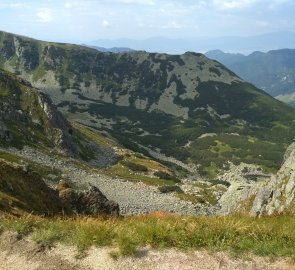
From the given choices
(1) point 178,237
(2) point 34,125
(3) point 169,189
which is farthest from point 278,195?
(2) point 34,125

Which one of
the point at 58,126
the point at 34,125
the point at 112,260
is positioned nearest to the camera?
the point at 112,260

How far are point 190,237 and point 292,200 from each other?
2184cm

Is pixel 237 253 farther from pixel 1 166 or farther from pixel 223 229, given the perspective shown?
pixel 1 166

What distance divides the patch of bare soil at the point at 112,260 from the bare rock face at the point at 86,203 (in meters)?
19.4

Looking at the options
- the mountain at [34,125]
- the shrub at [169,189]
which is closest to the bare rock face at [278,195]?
the shrub at [169,189]

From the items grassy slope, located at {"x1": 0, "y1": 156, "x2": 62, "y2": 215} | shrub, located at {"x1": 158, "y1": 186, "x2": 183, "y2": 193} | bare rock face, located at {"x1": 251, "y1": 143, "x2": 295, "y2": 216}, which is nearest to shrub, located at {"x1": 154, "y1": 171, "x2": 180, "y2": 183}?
shrub, located at {"x1": 158, "y1": 186, "x2": 183, "y2": 193}

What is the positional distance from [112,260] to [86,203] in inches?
891

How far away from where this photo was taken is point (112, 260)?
12227 millimetres

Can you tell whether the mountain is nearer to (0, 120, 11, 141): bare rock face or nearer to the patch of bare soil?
(0, 120, 11, 141): bare rock face

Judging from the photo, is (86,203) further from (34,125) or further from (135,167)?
(135,167)

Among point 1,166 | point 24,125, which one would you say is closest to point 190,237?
point 1,166

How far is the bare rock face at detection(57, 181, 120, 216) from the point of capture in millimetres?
33188

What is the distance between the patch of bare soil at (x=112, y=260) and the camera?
38.5 feet

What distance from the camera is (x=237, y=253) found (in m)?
12.1
